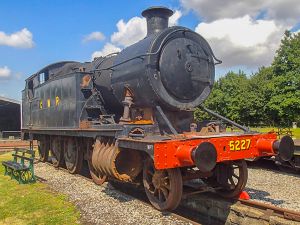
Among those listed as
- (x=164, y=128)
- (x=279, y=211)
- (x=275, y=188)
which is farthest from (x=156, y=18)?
(x=275, y=188)

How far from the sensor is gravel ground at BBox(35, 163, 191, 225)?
6354 mm

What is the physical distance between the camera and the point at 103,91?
30.3 feet

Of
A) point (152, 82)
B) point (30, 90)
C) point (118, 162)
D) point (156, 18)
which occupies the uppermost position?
point (156, 18)

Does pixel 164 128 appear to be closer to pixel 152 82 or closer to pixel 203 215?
pixel 152 82

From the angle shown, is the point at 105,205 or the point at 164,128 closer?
the point at 105,205

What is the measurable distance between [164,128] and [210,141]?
141cm

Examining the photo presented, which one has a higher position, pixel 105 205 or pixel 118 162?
pixel 118 162

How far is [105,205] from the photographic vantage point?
23.9 ft

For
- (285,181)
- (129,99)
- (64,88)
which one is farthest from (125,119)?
(285,181)

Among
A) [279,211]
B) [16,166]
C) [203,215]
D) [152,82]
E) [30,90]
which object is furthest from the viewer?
[30,90]

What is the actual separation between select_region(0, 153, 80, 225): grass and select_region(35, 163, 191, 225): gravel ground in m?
0.23

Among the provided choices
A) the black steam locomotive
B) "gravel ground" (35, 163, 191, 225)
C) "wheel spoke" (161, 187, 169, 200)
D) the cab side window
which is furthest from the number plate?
the cab side window

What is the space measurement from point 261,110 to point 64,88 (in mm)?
37791

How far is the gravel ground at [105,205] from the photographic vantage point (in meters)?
6.35
